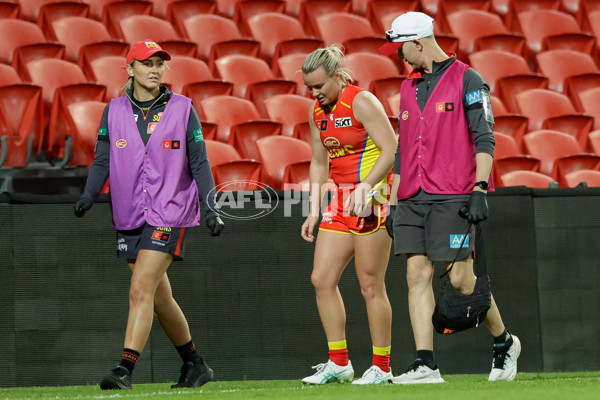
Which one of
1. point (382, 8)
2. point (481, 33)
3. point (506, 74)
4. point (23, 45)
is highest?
point (382, 8)

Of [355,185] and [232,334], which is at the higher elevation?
[355,185]

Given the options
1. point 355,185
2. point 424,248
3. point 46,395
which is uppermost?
point 355,185

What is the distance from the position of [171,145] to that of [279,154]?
Answer: 254 cm

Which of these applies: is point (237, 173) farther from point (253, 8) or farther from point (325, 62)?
point (253, 8)

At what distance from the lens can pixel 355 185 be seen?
4719 millimetres

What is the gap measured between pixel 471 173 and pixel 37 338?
2.45 metres

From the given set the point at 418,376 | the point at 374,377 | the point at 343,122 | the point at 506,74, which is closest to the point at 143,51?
the point at 343,122

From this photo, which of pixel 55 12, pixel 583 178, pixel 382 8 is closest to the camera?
pixel 583 178

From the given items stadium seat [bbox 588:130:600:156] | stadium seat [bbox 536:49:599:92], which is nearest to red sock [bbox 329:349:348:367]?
stadium seat [bbox 588:130:600:156]

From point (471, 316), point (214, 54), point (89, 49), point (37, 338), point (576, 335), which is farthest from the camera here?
point (214, 54)

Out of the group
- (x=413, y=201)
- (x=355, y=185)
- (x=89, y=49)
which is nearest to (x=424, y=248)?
(x=413, y=201)

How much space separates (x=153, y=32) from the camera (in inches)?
355

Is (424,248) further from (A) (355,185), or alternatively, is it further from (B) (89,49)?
A: (B) (89,49)

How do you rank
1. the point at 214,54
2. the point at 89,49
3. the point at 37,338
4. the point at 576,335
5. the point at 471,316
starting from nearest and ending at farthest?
the point at 471,316 < the point at 37,338 < the point at 576,335 < the point at 89,49 < the point at 214,54
